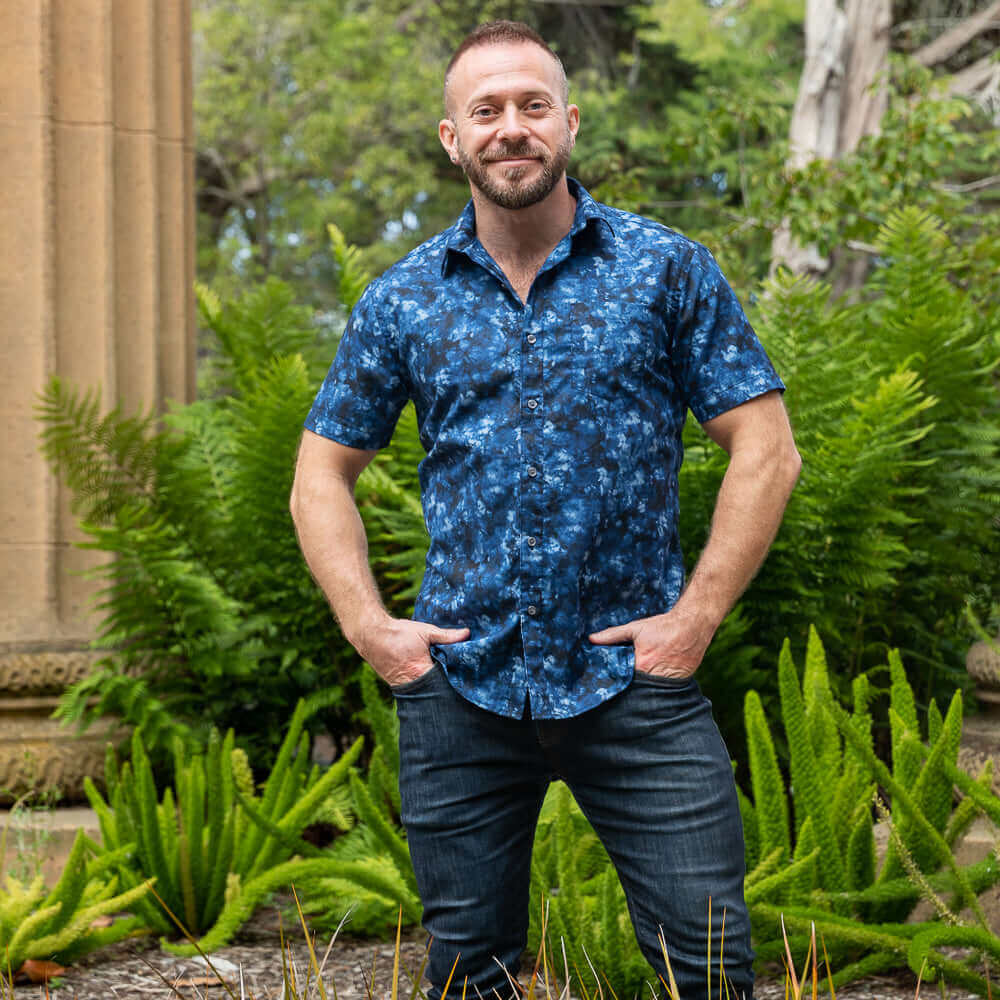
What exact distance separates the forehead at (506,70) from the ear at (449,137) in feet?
0.31

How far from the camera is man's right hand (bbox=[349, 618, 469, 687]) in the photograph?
7.32 feet

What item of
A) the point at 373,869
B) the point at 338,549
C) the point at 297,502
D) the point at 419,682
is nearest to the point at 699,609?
the point at 419,682

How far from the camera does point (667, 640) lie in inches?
85.1

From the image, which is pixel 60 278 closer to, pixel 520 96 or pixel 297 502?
pixel 297 502

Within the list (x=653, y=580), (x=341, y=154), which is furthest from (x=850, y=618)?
(x=341, y=154)

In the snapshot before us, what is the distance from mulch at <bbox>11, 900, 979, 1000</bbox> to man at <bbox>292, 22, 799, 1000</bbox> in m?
0.93

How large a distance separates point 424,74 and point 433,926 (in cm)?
1901

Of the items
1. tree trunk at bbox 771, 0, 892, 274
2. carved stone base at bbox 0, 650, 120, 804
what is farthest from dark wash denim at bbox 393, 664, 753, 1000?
tree trunk at bbox 771, 0, 892, 274

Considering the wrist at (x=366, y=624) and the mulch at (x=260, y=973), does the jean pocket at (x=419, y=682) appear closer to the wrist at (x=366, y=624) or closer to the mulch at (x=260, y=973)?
the wrist at (x=366, y=624)

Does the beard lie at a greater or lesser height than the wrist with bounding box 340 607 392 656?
greater

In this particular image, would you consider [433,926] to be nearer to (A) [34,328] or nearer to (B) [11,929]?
(B) [11,929]

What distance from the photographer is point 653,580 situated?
2273mm

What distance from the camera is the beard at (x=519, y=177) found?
7.36 ft

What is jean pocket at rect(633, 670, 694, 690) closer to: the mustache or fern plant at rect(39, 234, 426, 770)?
the mustache
